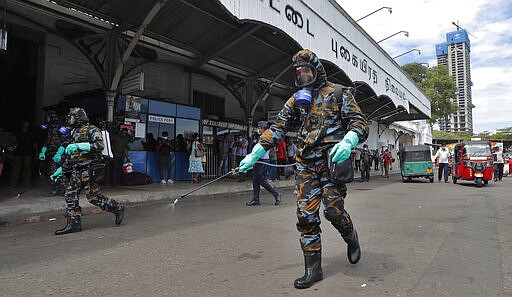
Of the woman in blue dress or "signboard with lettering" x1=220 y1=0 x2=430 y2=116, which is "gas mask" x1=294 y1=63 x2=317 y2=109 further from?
the woman in blue dress

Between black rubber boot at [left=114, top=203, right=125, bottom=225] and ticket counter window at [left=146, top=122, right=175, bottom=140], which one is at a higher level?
ticket counter window at [left=146, top=122, right=175, bottom=140]

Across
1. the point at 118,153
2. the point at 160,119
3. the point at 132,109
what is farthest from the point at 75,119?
the point at 160,119

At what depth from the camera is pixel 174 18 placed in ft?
31.9

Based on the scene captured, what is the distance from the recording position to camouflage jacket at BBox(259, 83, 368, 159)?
2811mm

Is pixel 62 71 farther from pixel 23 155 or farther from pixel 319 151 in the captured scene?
pixel 319 151

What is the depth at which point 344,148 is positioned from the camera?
8.54ft

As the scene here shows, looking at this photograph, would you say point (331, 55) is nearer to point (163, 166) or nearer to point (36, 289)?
point (163, 166)

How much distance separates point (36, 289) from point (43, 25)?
10595 millimetres

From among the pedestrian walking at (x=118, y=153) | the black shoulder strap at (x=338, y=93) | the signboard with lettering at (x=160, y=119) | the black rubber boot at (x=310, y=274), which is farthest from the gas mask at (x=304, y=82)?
the signboard with lettering at (x=160, y=119)

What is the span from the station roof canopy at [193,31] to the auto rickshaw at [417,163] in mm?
5341

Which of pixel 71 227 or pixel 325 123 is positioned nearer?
pixel 325 123

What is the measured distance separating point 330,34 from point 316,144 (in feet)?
36.0

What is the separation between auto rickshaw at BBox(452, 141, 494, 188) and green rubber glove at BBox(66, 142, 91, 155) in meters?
13.3

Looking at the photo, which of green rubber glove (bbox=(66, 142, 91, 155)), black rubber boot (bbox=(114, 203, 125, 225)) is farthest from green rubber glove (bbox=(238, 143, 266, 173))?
black rubber boot (bbox=(114, 203, 125, 225))
